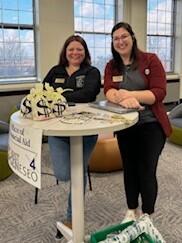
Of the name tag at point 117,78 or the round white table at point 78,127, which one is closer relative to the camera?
the round white table at point 78,127

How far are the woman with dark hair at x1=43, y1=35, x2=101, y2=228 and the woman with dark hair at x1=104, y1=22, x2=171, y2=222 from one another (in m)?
0.12

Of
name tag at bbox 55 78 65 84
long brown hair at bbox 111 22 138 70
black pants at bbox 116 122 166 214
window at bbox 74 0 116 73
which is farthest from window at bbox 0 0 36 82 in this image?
black pants at bbox 116 122 166 214

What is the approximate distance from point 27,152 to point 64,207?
1283mm

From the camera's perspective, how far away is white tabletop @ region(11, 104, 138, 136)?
4.63 ft

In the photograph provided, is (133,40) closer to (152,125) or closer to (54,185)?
(152,125)

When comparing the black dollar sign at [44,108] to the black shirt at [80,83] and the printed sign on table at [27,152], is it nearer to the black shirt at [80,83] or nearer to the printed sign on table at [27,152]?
the printed sign on table at [27,152]

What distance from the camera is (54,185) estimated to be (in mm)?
3098

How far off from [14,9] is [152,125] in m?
3.81

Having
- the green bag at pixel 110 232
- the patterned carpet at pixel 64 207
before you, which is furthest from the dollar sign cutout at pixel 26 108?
the patterned carpet at pixel 64 207

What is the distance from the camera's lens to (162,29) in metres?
6.75

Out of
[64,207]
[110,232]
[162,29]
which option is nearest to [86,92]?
[110,232]

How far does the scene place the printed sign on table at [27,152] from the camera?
1442 mm

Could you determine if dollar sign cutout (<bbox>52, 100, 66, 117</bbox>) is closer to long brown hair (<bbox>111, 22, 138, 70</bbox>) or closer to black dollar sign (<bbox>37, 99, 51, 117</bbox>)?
black dollar sign (<bbox>37, 99, 51, 117</bbox>)

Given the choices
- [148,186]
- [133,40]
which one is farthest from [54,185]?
[133,40]
